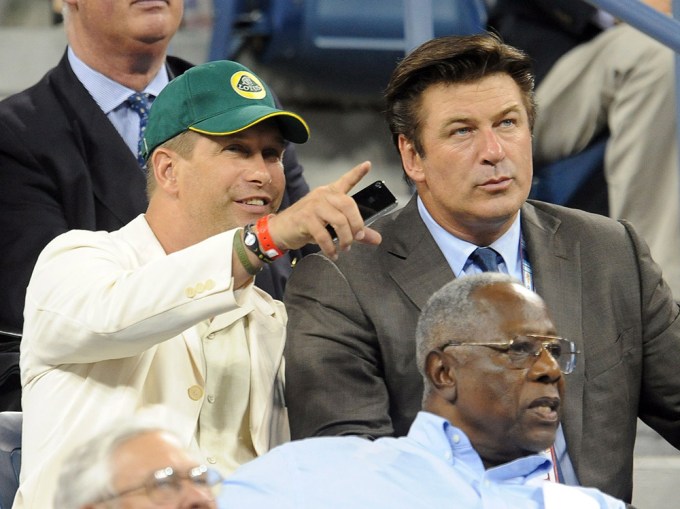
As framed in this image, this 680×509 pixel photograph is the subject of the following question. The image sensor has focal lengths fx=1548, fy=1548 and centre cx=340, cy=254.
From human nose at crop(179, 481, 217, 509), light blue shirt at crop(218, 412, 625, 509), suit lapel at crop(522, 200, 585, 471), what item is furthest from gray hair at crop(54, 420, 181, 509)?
→ suit lapel at crop(522, 200, 585, 471)

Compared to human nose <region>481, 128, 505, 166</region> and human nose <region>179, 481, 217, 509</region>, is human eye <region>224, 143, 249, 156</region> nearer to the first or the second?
human nose <region>481, 128, 505, 166</region>

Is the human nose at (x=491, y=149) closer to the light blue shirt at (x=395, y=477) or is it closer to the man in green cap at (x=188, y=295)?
the man in green cap at (x=188, y=295)

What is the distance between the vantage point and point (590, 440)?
2975 millimetres

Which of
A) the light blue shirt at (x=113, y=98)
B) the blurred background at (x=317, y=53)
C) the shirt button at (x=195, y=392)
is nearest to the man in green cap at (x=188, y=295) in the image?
the shirt button at (x=195, y=392)

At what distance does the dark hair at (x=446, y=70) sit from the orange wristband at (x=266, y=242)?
58cm

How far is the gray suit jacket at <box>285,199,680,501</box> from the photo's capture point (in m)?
2.93

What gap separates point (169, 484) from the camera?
7.11ft

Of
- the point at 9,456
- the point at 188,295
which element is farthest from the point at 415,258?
the point at 9,456

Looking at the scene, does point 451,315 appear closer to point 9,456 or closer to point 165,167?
point 165,167

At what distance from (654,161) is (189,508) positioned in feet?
9.30

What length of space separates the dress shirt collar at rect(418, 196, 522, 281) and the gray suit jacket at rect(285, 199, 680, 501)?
0.03 m

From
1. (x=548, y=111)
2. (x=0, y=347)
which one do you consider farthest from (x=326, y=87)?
(x=0, y=347)

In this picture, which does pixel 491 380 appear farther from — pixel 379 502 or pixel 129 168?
pixel 129 168

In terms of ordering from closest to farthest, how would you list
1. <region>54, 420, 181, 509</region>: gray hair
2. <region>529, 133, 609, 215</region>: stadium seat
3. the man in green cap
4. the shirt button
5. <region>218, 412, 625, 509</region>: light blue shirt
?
<region>54, 420, 181, 509</region>: gray hair
<region>218, 412, 625, 509</region>: light blue shirt
the man in green cap
the shirt button
<region>529, 133, 609, 215</region>: stadium seat
